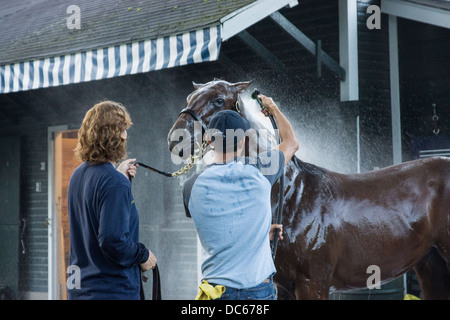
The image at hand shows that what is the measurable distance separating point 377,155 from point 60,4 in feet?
21.1

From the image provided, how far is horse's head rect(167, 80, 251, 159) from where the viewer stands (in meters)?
3.83

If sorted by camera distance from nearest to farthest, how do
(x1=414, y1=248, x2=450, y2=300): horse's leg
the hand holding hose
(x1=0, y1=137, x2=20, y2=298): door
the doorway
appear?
the hand holding hose, (x1=414, y1=248, x2=450, y2=300): horse's leg, the doorway, (x1=0, y1=137, x2=20, y2=298): door

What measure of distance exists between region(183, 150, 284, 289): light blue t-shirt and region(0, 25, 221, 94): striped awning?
2535 millimetres

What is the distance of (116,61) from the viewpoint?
579 centimetres

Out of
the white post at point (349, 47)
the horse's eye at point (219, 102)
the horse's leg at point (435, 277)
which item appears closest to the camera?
the horse's eye at point (219, 102)

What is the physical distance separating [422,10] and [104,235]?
4.74 meters

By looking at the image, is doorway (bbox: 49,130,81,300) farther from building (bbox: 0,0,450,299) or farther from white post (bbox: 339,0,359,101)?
white post (bbox: 339,0,359,101)

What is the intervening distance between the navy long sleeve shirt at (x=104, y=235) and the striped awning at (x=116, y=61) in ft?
8.30

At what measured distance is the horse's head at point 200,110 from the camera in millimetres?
3834

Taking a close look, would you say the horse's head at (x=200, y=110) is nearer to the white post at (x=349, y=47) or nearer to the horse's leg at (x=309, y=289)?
the horse's leg at (x=309, y=289)

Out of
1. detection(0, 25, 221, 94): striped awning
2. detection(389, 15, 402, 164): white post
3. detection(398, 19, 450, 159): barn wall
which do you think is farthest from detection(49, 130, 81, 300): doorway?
detection(398, 19, 450, 159): barn wall

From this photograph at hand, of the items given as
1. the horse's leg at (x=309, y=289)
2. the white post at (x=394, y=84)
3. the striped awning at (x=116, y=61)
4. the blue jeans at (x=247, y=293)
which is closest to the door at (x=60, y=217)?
the striped awning at (x=116, y=61)

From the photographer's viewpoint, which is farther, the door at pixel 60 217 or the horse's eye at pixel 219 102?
the door at pixel 60 217

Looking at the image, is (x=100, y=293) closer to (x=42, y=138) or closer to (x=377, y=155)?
(x=377, y=155)
